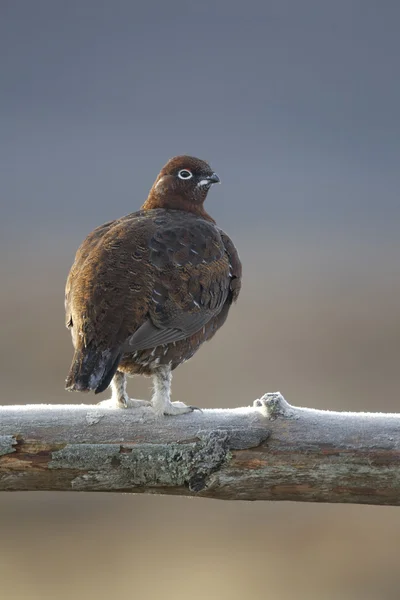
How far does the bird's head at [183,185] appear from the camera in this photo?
3.55 metres

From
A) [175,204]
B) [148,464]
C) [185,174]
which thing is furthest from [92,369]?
[185,174]

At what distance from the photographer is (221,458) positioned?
7.76ft

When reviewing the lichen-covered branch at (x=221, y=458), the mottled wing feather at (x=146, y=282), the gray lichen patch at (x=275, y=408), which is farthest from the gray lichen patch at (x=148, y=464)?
the mottled wing feather at (x=146, y=282)

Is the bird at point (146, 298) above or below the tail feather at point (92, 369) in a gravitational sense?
above

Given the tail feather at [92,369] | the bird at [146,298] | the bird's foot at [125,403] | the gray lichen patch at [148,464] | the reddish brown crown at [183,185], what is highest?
the reddish brown crown at [183,185]

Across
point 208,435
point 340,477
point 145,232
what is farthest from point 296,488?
point 145,232

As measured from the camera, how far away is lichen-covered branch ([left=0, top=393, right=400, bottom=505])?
233 centimetres

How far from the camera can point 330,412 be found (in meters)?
2.47

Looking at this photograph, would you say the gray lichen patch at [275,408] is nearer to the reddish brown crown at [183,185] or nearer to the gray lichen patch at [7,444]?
the gray lichen patch at [7,444]

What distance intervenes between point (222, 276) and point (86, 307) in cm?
68

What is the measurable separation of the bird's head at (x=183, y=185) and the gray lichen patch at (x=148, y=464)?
1451mm

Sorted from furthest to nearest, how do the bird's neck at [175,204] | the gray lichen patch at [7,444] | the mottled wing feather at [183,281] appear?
1. the bird's neck at [175,204]
2. the mottled wing feather at [183,281]
3. the gray lichen patch at [7,444]

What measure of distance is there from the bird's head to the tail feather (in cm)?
116

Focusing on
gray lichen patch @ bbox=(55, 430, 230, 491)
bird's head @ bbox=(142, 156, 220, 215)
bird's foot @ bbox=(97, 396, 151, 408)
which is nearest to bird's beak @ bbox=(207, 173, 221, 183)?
bird's head @ bbox=(142, 156, 220, 215)
